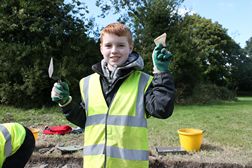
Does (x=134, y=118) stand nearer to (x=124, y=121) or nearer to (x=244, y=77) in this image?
(x=124, y=121)

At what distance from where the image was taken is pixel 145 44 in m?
14.5

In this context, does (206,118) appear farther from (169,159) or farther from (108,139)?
(108,139)

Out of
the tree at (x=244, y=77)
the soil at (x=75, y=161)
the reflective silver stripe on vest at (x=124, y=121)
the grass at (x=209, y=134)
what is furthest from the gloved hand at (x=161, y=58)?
the tree at (x=244, y=77)

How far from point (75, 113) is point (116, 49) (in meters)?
0.40

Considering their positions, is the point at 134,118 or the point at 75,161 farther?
the point at 75,161

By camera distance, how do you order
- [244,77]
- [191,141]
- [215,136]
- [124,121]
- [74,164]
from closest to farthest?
[124,121]
[74,164]
[191,141]
[215,136]
[244,77]

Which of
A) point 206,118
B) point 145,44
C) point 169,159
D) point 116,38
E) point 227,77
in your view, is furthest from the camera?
point 227,77

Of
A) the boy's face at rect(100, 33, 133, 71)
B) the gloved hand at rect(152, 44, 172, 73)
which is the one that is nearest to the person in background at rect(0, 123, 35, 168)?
the boy's face at rect(100, 33, 133, 71)

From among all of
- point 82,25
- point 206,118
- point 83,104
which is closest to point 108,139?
point 83,104

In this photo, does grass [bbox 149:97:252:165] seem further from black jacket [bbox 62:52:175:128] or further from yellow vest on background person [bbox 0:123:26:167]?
yellow vest on background person [bbox 0:123:26:167]

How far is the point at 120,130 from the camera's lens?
1692 millimetres

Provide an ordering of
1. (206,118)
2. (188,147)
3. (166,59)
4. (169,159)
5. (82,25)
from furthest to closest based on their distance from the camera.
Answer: (82,25)
(206,118)
(188,147)
(169,159)
(166,59)

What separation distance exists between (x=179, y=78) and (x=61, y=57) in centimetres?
526

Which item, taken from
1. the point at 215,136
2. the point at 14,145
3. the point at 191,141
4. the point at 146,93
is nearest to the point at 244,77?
the point at 215,136
